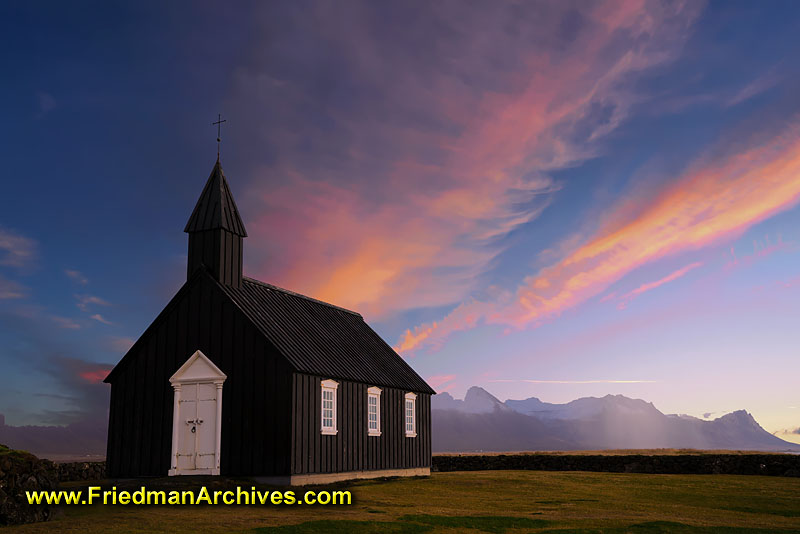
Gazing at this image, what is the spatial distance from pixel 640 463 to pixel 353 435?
55.3ft

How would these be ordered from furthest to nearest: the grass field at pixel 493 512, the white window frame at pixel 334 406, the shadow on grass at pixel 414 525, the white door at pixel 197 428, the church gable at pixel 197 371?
the white window frame at pixel 334 406
the church gable at pixel 197 371
the white door at pixel 197 428
the grass field at pixel 493 512
the shadow on grass at pixel 414 525

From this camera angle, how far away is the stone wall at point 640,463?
34000mm

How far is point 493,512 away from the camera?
19.0m

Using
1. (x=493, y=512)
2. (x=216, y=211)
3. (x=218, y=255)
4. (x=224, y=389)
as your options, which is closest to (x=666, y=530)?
(x=493, y=512)

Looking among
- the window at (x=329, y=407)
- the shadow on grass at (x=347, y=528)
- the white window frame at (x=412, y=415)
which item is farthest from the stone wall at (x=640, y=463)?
the shadow on grass at (x=347, y=528)

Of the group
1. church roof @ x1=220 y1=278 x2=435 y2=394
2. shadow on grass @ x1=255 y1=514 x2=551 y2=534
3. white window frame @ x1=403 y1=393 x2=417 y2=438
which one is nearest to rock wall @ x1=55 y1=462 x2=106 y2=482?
church roof @ x1=220 y1=278 x2=435 y2=394

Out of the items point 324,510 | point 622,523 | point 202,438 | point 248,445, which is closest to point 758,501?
point 622,523

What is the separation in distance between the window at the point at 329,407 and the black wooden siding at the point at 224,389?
88.9 inches

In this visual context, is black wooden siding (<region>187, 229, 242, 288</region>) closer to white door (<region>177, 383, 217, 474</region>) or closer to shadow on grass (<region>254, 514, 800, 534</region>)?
white door (<region>177, 383, 217, 474</region>)

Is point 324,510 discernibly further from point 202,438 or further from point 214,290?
point 214,290

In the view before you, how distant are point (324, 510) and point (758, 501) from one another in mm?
14195

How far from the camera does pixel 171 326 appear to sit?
27672mm

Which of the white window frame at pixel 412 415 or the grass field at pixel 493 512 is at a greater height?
the white window frame at pixel 412 415

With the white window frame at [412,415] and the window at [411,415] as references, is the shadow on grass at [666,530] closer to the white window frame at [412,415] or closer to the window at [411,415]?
the white window frame at [412,415]
